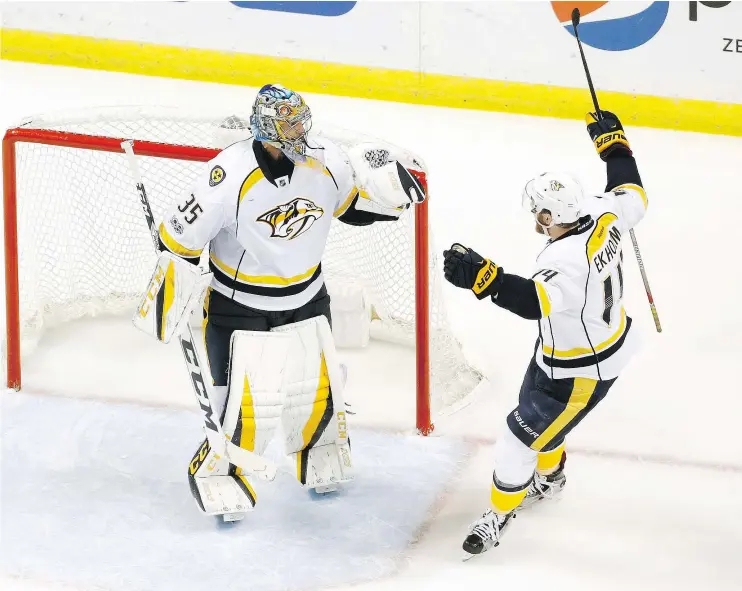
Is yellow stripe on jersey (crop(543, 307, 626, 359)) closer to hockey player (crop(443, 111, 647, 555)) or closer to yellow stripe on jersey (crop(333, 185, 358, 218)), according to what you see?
hockey player (crop(443, 111, 647, 555))

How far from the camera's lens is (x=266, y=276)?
370 cm

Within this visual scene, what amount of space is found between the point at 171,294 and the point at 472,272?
0.76 m

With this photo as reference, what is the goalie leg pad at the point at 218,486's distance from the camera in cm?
384

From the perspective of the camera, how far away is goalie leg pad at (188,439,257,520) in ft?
12.6

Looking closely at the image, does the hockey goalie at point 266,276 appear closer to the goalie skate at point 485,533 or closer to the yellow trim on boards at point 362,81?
the goalie skate at point 485,533

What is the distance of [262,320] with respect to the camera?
3758 mm

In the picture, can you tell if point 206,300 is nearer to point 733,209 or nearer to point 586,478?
point 586,478

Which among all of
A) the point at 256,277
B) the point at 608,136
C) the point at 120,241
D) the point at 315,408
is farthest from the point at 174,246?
the point at 120,241

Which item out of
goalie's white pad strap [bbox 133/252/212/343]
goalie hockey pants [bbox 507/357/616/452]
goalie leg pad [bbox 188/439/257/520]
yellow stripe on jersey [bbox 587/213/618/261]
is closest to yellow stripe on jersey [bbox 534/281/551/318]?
yellow stripe on jersey [bbox 587/213/618/261]

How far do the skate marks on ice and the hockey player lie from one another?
13.6 inches

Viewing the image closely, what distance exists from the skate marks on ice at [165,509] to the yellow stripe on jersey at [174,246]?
754 mm

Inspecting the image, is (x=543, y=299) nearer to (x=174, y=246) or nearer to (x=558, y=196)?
(x=558, y=196)

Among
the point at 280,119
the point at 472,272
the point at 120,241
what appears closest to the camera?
the point at 472,272

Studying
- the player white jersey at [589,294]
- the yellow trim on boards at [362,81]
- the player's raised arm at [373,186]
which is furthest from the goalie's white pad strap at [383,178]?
the yellow trim on boards at [362,81]
